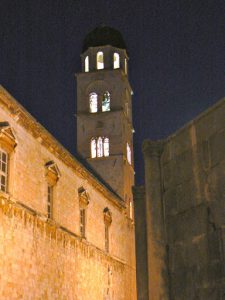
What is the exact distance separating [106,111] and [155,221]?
38282 mm

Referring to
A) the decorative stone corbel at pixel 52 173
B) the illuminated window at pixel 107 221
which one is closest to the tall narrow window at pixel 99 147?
the illuminated window at pixel 107 221

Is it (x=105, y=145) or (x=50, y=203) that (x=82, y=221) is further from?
(x=105, y=145)

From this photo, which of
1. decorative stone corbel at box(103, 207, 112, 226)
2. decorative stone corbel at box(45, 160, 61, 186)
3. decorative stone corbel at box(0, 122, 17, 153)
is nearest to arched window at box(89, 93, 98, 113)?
decorative stone corbel at box(103, 207, 112, 226)

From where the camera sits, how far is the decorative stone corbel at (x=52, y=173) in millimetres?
24391

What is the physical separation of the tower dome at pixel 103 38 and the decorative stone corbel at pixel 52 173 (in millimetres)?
24715

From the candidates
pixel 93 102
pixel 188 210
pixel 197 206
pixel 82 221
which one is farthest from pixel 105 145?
pixel 197 206

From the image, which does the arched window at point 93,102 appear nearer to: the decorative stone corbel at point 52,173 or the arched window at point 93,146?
the arched window at point 93,146

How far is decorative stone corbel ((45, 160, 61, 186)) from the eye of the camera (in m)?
24.4

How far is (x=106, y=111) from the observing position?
46.0 meters

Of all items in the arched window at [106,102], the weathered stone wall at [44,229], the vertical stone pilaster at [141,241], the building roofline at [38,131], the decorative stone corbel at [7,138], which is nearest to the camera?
the vertical stone pilaster at [141,241]

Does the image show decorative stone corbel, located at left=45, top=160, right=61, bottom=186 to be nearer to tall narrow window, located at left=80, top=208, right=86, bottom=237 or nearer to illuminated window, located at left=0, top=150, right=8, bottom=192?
illuminated window, located at left=0, top=150, right=8, bottom=192

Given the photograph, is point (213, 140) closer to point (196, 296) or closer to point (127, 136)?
point (196, 296)

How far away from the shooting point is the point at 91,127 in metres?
45.7

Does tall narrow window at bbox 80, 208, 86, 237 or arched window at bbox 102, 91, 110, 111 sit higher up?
arched window at bbox 102, 91, 110, 111
